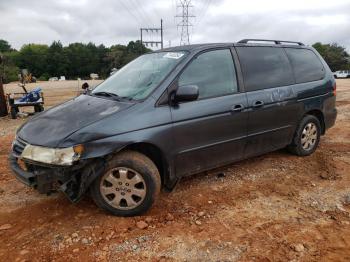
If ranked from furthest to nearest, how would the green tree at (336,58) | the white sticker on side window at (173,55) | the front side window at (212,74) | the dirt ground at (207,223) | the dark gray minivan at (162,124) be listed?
1. the green tree at (336,58)
2. the white sticker on side window at (173,55)
3. the front side window at (212,74)
4. the dark gray minivan at (162,124)
5. the dirt ground at (207,223)

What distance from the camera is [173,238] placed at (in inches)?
132

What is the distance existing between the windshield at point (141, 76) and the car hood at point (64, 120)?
0.85 ft

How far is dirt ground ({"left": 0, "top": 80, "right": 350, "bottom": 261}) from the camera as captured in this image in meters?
3.13

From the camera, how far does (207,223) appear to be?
3627mm

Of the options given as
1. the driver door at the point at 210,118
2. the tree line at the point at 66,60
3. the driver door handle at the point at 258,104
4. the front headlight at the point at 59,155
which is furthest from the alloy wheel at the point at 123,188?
the tree line at the point at 66,60

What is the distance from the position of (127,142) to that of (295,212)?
1.98 metres

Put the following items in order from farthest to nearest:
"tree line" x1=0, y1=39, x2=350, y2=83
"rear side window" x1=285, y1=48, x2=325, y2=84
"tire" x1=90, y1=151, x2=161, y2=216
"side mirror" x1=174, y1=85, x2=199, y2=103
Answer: "tree line" x1=0, y1=39, x2=350, y2=83
"rear side window" x1=285, y1=48, x2=325, y2=84
"side mirror" x1=174, y1=85, x2=199, y2=103
"tire" x1=90, y1=151, x2=161, y2=216

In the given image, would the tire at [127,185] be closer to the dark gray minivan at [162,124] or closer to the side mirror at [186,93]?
the dark gray minivan at [162,124]

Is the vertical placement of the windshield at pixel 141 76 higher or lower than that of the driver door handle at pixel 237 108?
higher

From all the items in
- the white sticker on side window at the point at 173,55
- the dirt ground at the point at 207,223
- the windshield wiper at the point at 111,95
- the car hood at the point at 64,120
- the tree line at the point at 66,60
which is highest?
the tree line at the point at 66,60

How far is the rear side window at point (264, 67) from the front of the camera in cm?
469

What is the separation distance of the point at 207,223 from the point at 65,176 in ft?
4.92

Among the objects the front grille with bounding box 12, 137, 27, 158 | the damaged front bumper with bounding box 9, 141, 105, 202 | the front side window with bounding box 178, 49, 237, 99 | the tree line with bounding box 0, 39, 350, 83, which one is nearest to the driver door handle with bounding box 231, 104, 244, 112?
the front side window with bounding box 178, 49, 237, 99

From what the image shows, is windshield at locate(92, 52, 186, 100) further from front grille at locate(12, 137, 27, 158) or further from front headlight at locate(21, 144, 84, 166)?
front grille at locate(12, 137, 27, 158)
